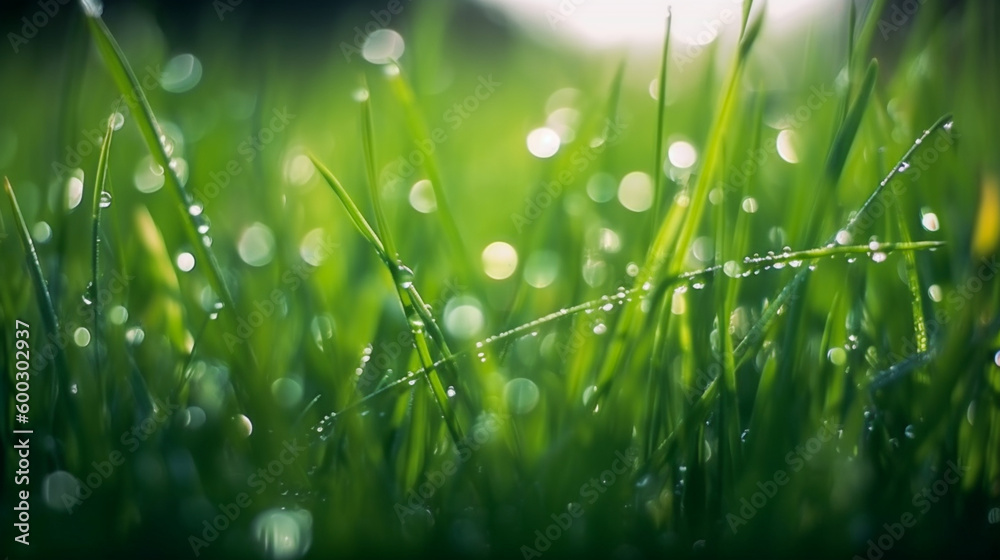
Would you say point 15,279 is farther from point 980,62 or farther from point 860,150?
point 980,62

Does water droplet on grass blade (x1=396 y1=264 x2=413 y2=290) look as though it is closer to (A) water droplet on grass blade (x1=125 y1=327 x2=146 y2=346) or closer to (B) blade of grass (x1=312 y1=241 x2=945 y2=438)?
(B) blade of grass (x1=312 y1=241 x2=945 y2=438)

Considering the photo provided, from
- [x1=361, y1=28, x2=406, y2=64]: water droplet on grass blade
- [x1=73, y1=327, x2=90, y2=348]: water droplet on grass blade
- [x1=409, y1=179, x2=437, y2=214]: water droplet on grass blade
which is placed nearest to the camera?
[x1=73, y1=327, x2=90, y2=348]: water droplet on grass blade

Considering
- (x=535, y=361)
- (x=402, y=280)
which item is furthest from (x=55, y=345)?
(x=535, y=361)

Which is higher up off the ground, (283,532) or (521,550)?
(283,532)

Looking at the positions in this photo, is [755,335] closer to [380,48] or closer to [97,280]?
[97,280]

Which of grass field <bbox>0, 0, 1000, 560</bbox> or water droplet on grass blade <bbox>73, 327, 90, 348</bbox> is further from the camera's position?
water droplet on grass blade <bbox>73, 327, 90, 348</bbox>

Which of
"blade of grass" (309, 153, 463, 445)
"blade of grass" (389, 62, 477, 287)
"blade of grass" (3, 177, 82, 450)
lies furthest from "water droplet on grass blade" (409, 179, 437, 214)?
"blade of grass" (3, 177, 82, 450)

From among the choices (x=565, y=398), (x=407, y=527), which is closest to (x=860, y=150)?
(x=565, y=398)

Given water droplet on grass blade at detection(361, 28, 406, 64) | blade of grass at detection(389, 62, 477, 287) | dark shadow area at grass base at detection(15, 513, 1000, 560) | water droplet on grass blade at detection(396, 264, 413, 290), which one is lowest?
dark shadow area at grass base at detection(15, 513, 1000, 560)

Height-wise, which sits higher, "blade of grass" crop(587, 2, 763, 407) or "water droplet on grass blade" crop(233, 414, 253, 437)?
"water droplet on grass blade" crop(233, 414, 253, 437)
